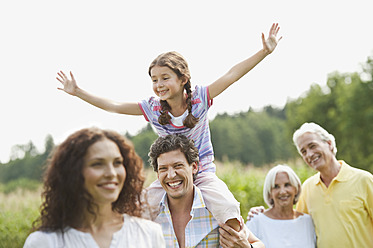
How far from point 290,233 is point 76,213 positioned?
304cm

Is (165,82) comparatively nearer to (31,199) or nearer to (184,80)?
(184,80)

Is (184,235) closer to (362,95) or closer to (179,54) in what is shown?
(179,54)

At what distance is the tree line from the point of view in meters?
16.2

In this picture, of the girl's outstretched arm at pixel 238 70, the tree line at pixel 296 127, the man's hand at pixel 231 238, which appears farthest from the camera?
the tree line at pixel 296 127

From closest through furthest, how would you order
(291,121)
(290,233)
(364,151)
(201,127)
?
(201,127) < (290,233) < (364,151) < (291,121)

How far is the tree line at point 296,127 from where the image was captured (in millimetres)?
16219

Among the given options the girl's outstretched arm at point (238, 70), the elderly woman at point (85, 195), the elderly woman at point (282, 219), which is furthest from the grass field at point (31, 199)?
the elderly woman at point (85, 195)

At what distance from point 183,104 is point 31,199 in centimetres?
739

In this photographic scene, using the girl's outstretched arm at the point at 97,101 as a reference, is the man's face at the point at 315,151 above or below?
below

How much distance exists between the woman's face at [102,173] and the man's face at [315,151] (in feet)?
10.4

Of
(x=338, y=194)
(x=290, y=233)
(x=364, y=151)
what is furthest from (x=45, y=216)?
(x=364, y=151)

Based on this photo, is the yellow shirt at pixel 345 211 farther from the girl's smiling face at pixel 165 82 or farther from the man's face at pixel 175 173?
the girl's smiling face at pixel 165 82

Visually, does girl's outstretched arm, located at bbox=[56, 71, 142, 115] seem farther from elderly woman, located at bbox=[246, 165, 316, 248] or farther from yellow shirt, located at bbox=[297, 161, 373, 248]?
yellow shirt, located at bbox=[297, 161, 373, 248]

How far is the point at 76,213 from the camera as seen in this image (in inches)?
99.0
